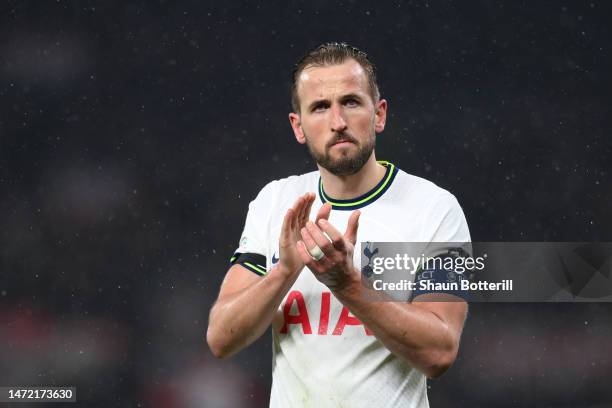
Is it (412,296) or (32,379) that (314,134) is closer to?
(412,296)

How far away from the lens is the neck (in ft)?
7.85

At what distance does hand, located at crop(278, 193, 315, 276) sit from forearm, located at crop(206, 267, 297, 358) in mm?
28

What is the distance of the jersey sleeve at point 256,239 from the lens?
7.94 feet

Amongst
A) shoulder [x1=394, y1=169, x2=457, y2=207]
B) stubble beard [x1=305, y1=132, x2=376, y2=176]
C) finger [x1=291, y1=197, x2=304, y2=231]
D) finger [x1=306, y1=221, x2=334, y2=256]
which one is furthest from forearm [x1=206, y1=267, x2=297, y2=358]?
shoulder [x1=394, y1=169, x2=457, y2=207]

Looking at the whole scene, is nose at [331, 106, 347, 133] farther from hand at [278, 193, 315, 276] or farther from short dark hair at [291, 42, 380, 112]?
hand at [278, 193, 315, 276]

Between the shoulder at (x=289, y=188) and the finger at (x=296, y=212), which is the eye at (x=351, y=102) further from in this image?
the finger at (x=296, y=212)

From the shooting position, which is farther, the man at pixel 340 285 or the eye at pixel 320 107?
the eye at pixel 320 107

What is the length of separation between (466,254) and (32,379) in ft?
11.9

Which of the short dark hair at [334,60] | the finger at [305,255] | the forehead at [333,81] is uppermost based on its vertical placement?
the short dark hair at [334,60]

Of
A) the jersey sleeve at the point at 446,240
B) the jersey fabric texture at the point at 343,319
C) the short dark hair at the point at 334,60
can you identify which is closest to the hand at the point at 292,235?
the jersey fabric texture at the point at 343,319

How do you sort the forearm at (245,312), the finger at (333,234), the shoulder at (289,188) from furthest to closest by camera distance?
the shoulder at (289,188)
the forearm at (245,312)
the finger at (333,234)

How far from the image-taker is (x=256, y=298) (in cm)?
214

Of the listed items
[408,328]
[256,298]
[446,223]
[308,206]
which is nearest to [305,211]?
[308,206]

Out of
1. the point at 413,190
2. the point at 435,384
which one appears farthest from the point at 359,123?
the point at 435,384
